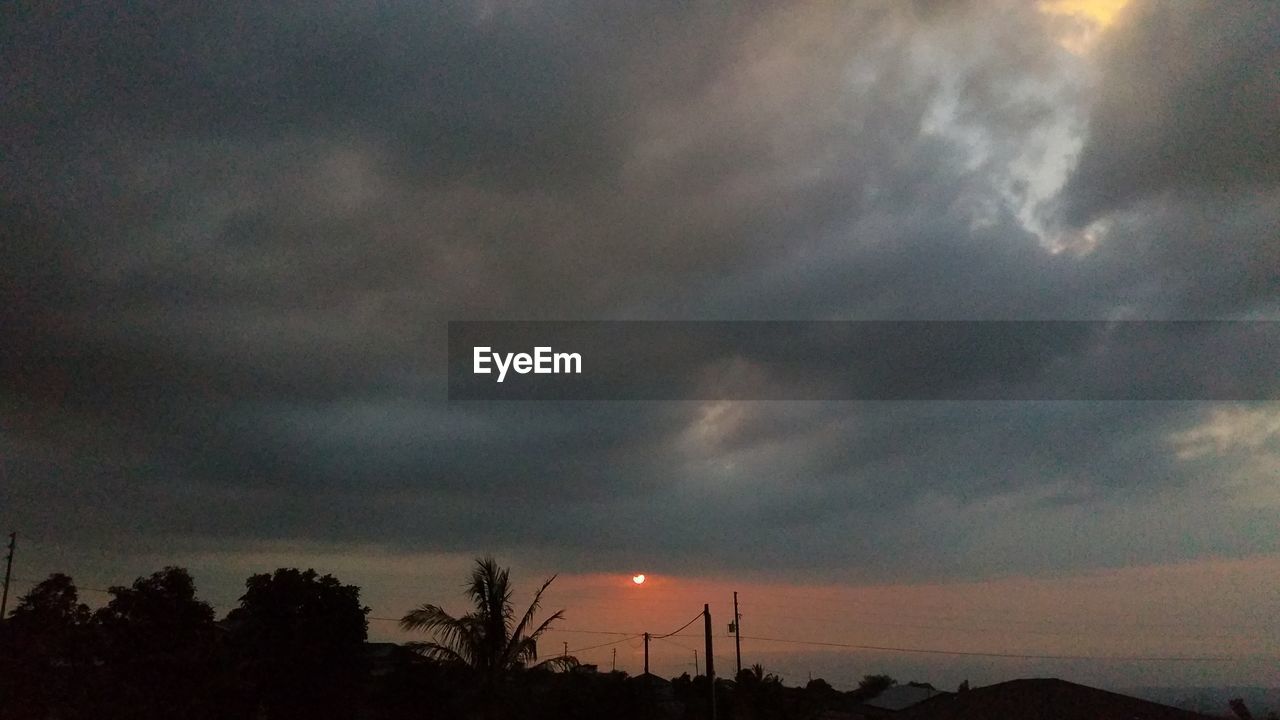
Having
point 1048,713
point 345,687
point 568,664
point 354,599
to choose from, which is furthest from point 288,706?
point 1048,713

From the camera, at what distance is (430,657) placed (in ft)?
88.0

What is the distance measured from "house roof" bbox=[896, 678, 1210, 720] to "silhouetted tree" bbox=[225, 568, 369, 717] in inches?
838

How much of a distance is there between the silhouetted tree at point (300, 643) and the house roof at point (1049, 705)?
69.8 feet

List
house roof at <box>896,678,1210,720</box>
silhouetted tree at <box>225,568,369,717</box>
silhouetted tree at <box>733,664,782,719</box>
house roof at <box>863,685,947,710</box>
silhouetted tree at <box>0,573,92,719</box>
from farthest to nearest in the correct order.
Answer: house roof at <box>863,685,947,710</box> < silhouetted tree at <box>733,664,782,719</box> < silhouetted tree at <box>225,568,369,717</box> < silhouetted tree at <box>0,573,92,719</box> < house roof at <box>896,678,1210,720</box>

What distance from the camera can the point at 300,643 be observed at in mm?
34062

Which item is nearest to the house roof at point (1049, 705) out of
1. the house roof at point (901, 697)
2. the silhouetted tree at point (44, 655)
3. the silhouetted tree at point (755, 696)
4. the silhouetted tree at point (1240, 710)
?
the silhouetted tree at point (1240, 710)

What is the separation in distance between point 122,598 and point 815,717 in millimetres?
34115

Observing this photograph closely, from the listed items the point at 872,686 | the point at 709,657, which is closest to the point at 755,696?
the point at 709,657

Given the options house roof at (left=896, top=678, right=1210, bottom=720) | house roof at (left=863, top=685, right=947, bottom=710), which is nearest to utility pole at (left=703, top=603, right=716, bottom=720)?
house roof at (left=896, top=678, right=1210, bottom=720)

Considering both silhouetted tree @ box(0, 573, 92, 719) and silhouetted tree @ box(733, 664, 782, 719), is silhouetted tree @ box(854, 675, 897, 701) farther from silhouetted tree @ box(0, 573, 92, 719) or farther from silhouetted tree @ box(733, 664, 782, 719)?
silhouetted tree @ box(0, 573, 92, 719)

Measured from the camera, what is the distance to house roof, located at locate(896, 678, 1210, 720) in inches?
1016

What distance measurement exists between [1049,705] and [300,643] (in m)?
25.5

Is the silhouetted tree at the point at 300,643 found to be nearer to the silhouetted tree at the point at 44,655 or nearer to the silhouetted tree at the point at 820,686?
the silhouetted tree at the point at 44,655

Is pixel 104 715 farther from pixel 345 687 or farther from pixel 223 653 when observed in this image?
pixel 345 687
